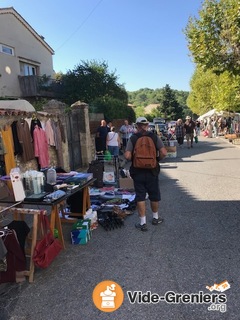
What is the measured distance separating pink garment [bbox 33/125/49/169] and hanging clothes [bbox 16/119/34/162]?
0.87 ft

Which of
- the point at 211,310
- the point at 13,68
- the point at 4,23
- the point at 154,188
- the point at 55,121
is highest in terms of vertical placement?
the point at 4,23

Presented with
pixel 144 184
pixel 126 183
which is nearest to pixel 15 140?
pixel 126 183

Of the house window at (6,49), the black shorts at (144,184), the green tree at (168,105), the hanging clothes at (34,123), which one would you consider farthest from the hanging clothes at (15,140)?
the green tree at (168,105)

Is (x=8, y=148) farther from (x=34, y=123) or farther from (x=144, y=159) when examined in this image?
(x=144, y=159)

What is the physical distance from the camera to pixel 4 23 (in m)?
19.2

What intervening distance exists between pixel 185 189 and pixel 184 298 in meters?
4.80

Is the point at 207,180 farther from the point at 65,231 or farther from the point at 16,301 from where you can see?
the point at 16,301

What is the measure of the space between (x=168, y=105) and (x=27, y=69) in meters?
46.4

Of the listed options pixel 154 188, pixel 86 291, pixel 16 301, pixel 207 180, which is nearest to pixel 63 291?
pixel 86 291

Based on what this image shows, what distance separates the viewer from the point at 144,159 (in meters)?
4.76

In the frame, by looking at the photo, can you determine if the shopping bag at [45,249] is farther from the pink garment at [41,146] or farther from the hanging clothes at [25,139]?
the pink garment at [41,146]

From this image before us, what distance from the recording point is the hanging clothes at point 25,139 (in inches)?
270

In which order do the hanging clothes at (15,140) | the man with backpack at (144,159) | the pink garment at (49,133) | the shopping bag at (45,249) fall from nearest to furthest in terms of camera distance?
1. the shopping bag at (45,249)
2. the man with backpack at (144,159)
3. the hanging clothes at (15,140)
4. the pink garment at (49,133)

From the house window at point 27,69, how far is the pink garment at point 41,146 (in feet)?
50.3
